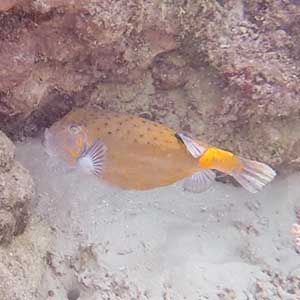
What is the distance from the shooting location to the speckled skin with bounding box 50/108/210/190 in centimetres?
252

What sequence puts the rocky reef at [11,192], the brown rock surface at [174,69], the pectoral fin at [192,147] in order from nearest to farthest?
the rocky reef at [11,192], the brown rock surface at [174,69], the pectoral fin at [192,147]

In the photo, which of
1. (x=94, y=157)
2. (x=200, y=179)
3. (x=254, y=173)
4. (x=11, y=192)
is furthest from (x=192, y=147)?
(x=11, y=192)

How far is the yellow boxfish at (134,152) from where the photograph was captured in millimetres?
2508

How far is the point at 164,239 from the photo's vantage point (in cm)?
276

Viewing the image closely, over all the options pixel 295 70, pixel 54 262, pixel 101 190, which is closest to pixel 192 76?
pixel 295 70

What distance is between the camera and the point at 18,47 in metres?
2.17

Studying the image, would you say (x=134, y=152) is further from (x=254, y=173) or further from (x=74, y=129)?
(x=254, y=173)

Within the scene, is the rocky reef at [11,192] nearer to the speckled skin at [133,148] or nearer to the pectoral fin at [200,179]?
the speckled skin at [133,148]

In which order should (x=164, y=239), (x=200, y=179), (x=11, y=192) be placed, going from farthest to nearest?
1. (x=164, y=239)
2. (x=200, y=179)
3. (x=11, y=192)

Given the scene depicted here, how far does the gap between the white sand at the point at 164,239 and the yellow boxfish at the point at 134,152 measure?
0.26 metres

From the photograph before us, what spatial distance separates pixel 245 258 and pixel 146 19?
1.35 m

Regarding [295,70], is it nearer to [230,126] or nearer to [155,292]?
[230,126]

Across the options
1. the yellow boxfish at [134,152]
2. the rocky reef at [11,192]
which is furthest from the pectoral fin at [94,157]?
the rocky reef at [11,192]

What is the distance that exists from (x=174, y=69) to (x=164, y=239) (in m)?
0.89
